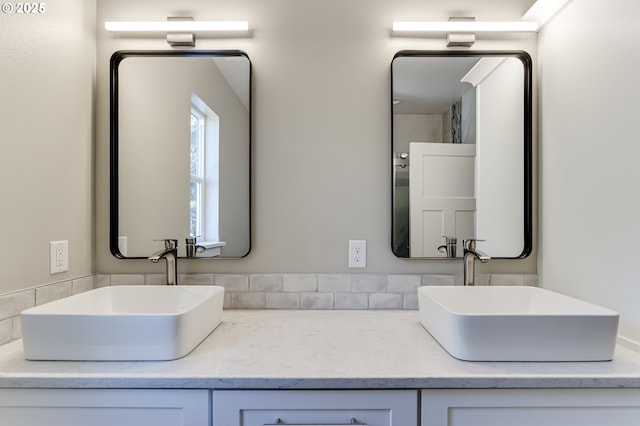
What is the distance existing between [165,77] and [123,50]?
0.69 feet

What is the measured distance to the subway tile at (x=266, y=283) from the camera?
1.46m

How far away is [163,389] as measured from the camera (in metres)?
0.85

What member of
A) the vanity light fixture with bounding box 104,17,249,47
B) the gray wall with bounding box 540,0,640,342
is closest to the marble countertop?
the gray wall with bounding box 540,0,640,342

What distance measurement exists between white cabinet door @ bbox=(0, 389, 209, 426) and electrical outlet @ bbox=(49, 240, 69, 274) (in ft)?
1.58

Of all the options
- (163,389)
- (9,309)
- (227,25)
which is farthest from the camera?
(227,25)

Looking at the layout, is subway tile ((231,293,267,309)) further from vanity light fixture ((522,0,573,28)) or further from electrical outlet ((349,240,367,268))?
vanity light fixture ((522,0,573,28))

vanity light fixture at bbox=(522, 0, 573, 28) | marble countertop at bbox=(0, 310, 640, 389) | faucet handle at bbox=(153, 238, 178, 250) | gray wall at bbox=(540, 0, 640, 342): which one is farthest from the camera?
faucet handle at bbox=(153, 238, 178, 250)

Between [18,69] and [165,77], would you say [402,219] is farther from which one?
[18,69]

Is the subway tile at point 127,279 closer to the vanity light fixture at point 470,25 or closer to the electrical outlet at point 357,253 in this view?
the electrical outlet at point 357,253

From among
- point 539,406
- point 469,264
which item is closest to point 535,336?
point 539,406

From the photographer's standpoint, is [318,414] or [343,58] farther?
[343,58]

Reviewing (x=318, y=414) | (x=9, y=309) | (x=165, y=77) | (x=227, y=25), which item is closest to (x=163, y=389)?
(x=318, y=414)

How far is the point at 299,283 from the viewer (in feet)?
4.80

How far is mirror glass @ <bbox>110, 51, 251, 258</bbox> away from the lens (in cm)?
147
